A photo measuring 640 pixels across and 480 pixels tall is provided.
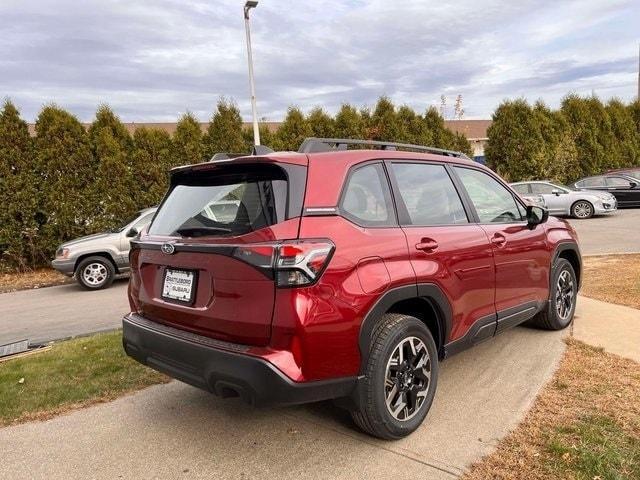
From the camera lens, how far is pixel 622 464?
111 inches

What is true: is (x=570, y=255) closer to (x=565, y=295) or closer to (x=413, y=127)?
(x=565, y=295)

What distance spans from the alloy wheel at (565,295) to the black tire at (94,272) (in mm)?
8056

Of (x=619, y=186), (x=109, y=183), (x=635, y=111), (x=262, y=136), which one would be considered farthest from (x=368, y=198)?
(x=635, y=111)

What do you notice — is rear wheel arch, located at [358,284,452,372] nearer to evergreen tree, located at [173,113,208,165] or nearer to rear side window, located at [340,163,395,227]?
rear side window, located at [340,163,395,227]

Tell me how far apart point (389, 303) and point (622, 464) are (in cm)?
151

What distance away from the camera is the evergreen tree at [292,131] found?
17109 millimetres

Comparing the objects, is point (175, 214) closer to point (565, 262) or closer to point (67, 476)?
point (67, 476)

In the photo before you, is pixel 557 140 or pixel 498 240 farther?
pixel 557 140

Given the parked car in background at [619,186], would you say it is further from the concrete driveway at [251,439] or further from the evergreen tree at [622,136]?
the concrete driveway at [251,439]

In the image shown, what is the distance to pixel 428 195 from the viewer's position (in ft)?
12.1

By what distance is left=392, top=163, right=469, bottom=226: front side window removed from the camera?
351cm

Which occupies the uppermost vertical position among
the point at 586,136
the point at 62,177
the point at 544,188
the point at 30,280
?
the point at 586,136

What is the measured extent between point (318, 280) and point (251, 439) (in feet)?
4.26

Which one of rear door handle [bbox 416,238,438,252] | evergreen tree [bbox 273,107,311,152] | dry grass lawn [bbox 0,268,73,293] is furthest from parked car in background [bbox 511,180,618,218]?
rear door handle [bbox 416,238,438,252]
